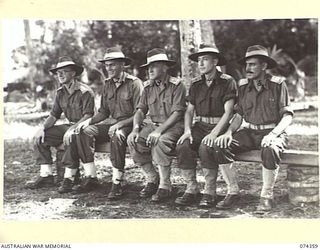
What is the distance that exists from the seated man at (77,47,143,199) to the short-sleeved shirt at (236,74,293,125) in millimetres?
671

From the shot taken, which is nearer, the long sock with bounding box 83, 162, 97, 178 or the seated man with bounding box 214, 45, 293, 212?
the seated man with bounding box 214, 45, 293, 212

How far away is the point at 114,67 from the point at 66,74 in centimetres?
33

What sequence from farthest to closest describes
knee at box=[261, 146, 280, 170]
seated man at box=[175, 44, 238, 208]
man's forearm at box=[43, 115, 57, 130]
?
man's forearm at box=[43, 115, 57, 130], seated man at box=[175, 44, 238, 208], knee at box=[261, 146, 280, 170]

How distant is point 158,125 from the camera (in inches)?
137

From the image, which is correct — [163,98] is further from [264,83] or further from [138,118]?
[264,83]

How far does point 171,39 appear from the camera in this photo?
374 cm

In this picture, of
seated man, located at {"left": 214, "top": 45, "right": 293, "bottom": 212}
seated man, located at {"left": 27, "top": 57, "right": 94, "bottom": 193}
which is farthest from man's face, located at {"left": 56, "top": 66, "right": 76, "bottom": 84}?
seated man, located at {"left": 214, "top": 45, "right": 293, "bottom": 212}

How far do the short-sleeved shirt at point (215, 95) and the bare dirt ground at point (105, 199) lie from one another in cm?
38

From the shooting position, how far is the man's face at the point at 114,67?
358cm

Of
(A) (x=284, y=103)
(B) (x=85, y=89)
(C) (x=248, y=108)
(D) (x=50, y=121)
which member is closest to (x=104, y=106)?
(B) (x=85, y=89)

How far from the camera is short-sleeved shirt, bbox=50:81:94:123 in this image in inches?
143

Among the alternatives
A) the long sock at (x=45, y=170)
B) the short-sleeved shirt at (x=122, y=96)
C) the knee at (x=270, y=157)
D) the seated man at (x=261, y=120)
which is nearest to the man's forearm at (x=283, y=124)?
the seated man at (x=261, y=120)

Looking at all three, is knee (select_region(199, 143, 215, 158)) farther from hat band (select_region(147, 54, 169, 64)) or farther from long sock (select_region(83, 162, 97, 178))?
long sock (select_region(83, 162, 97, 178))
